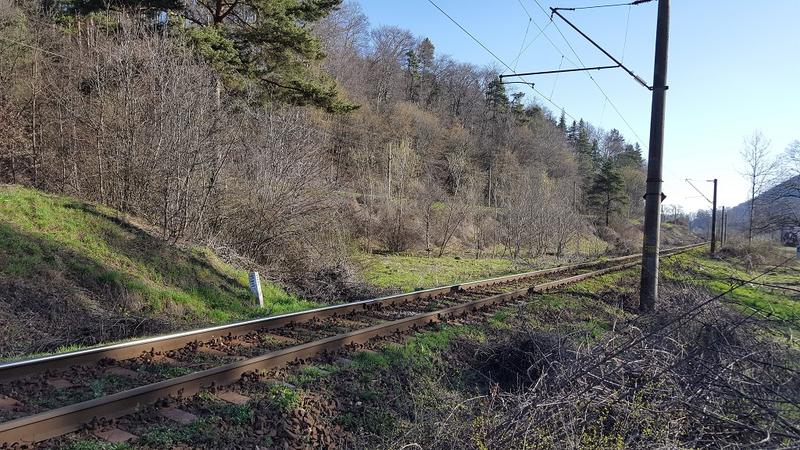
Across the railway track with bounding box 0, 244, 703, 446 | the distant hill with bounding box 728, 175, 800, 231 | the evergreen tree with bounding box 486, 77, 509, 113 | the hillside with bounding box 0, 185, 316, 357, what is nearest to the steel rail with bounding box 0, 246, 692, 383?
the railway track with bounding box 0, 244, 703, 446

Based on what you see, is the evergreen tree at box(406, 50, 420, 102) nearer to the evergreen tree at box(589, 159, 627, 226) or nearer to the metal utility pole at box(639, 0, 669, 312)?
the evergreen tree at box(589, 159, 627, 226)

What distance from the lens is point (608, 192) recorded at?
71.9 metres

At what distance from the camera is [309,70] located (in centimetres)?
2059

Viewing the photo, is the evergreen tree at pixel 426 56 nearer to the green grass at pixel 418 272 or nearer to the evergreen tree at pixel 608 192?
the evergreen tree at pixel 608 192

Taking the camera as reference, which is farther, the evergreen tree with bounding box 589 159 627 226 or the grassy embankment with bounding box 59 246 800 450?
the evergreen tree with bounding box 589 159 627 226

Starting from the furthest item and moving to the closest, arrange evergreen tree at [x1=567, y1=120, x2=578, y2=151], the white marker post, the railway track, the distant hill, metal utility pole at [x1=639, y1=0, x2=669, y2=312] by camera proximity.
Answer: evergreen tree at [x1=567, y1=120, x2=578, y2=151]
the distant hill
metal utility pole at [x1=639, y1=0, x2=669, y2=312]
the white marker post
the railway track

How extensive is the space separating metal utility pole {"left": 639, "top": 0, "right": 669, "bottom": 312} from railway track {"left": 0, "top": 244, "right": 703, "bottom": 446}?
5.87 m

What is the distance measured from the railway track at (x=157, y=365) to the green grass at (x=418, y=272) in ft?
20.5

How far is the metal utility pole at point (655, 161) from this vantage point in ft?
41.8

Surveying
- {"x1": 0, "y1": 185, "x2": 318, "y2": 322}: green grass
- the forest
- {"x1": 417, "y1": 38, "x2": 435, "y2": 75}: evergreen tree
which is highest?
{"x1": 417, "y1": 38, "x2": 435, "y2": 75}: evergreen tree

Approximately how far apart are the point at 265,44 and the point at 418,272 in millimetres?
10099

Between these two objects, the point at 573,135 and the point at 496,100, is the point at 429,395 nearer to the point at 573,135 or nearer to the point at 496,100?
the point at 496,100

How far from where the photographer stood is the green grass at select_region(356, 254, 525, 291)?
55.3 feet

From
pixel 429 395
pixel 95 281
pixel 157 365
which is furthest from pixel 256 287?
pixel 429 395
